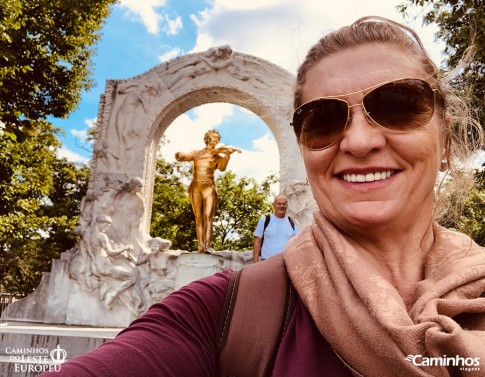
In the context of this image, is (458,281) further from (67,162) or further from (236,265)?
(67,162)

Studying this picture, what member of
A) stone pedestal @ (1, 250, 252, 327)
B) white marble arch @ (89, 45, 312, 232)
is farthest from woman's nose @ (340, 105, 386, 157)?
white marble arch @ (89, 45, 312, 232)

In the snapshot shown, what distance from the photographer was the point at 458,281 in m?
0.81

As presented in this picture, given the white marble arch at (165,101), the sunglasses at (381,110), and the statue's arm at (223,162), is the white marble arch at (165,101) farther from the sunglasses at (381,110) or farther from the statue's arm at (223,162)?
the sunglasses at (381,110)

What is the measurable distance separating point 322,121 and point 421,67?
0.31 metres

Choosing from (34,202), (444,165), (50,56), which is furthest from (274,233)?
(50,56)

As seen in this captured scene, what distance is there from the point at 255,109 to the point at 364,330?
7597mm

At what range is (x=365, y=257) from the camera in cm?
94

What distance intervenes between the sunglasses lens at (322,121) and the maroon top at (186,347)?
38 centimetres

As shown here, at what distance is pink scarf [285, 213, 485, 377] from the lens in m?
0.70

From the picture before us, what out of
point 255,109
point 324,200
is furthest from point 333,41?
point 255,109

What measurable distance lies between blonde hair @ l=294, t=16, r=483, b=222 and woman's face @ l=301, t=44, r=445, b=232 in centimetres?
3

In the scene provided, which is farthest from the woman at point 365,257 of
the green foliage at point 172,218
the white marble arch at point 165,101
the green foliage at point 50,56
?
the green foliage at point 172,218

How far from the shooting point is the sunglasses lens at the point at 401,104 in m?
0.91

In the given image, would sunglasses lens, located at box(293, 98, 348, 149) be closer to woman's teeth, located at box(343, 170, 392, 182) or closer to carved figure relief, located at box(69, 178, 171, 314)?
woman's teeth, located at box(343, 170, 392, 182)
